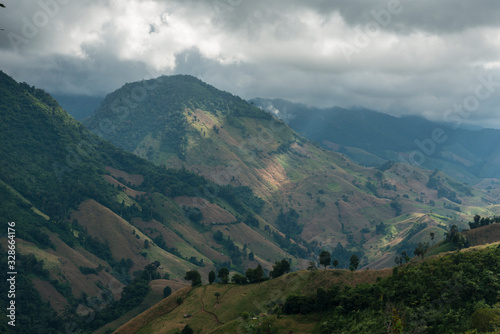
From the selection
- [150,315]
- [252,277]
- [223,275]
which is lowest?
[150,315]

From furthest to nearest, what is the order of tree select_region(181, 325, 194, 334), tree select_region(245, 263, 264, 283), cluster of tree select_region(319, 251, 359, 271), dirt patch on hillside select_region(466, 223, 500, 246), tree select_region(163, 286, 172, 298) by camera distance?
1. tree select_region(163, 286, 172, 298)
2. dirt patch on hillside select_region(466, 223, 500, 246)
3. tree select_region(245, 263, 264, 283)
4. cluster of tree select_region(319, 251, 359, 271)
5. tree select_region(181, 325, 194, 334)

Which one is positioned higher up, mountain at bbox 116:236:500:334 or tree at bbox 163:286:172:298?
mountain at bbox 116:236:500:334

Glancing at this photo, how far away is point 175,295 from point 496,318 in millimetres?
100230

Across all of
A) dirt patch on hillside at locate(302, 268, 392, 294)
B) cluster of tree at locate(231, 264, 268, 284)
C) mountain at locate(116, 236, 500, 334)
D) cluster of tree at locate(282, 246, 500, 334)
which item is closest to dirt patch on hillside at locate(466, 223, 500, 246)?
mountain at locate(116, 236, 500, 334)

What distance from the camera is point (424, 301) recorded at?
80438mm

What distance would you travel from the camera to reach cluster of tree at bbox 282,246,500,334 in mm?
70438

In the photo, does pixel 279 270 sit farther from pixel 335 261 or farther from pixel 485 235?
pixel 485 235

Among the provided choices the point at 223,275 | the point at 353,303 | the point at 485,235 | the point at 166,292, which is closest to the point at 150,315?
the point at 223,275

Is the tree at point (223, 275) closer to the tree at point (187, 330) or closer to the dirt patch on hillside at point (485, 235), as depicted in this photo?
the tree at point (187, 330)

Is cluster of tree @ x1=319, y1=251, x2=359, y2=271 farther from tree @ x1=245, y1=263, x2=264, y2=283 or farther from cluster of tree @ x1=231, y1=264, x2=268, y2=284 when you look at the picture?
cluster of tree @ x1=231, y1=264, x2=268, y2=284

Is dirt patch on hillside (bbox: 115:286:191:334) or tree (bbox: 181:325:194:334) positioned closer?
tree (bbox: 181:325:194:334)

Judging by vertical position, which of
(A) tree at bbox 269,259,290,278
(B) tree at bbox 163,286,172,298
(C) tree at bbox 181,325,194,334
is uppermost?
(A) tree at bbox 269,259,290,278

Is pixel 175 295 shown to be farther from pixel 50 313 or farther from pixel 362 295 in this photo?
pixel 50 313

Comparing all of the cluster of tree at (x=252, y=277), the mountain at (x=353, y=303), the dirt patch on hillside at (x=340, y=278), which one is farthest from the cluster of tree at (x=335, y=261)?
the cluster of tree at (x=252, y=277)
